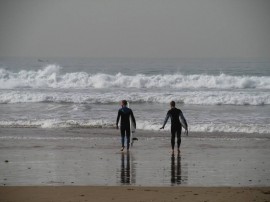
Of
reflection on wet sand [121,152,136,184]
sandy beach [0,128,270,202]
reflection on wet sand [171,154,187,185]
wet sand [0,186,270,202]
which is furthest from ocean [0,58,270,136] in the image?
wet sand [0,186,270,202]

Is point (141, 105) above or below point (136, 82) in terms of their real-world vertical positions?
below

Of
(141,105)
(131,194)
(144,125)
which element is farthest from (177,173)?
(141,105)

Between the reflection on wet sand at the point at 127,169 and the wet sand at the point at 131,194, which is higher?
the reflection on wet sand at the point at 127,169

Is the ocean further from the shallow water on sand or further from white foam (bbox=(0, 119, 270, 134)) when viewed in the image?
the shallow water on sand

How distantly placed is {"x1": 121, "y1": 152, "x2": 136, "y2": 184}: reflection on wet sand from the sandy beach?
21 millimetres

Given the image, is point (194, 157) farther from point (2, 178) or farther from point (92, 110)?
point (92, 110)

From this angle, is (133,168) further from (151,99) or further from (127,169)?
(151,99)

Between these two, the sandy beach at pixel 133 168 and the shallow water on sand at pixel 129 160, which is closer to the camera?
the sandy beach at pixel 133 168

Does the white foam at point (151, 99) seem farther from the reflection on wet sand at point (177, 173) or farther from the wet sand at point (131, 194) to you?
the wet sand at point (131, 194)

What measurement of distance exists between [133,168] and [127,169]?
171mm

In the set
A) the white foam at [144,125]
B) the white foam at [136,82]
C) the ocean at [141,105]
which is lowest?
the white foam at [144,125]

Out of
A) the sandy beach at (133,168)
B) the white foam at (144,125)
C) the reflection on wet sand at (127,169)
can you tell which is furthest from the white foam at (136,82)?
the reflection on wet sand at (127,169)

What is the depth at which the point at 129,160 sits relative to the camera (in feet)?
47.4

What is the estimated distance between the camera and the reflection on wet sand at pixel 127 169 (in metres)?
11.7
